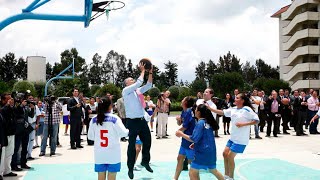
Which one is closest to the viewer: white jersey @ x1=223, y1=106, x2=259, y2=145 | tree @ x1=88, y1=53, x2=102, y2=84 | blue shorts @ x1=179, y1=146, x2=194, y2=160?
blue shorts @ x1=179, y1=146, x2=194, y2=160

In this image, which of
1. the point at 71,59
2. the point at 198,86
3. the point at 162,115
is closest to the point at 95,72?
the point at 71,59

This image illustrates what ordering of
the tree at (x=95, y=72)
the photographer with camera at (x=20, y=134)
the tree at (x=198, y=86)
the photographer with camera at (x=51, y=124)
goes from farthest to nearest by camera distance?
the tree at (x=95, y=72) → the tree at (x=198, y=86) → the photographer with camera at (x=51, y=124) → the photographer with camera at (x=20, y=134)

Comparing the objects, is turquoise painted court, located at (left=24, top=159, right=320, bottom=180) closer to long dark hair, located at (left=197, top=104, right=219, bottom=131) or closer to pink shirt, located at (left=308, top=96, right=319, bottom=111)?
long dark hair, located at (left=197, top=104, right=219, bottom=131)

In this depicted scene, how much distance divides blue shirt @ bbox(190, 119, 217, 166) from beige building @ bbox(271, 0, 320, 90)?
51323 millimetres

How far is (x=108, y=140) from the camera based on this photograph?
6219mm

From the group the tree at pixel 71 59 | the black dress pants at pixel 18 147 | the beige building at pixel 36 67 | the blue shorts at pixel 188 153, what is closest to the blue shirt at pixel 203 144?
the blue shorts at pixel 188 153

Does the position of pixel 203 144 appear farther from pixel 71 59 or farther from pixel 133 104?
pixel 71 59

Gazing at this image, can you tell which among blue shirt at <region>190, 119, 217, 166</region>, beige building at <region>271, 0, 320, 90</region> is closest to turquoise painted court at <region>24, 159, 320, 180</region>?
blue shirt at <region>190, 119, 217, 166</region>

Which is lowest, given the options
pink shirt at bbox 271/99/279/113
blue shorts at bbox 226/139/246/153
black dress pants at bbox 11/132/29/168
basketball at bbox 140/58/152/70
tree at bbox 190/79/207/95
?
black dress pants at bbox 11/132/29/168

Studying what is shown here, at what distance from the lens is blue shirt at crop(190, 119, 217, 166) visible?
250 inches

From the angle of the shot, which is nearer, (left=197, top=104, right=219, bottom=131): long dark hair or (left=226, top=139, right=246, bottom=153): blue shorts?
(left=197, top=104, right=219, bottom=131): long dark hair

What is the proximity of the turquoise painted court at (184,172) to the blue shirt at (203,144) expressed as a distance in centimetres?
213

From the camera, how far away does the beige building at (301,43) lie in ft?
178

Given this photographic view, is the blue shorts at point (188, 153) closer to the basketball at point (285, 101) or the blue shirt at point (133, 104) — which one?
the blue shirt at point (133, 104)
